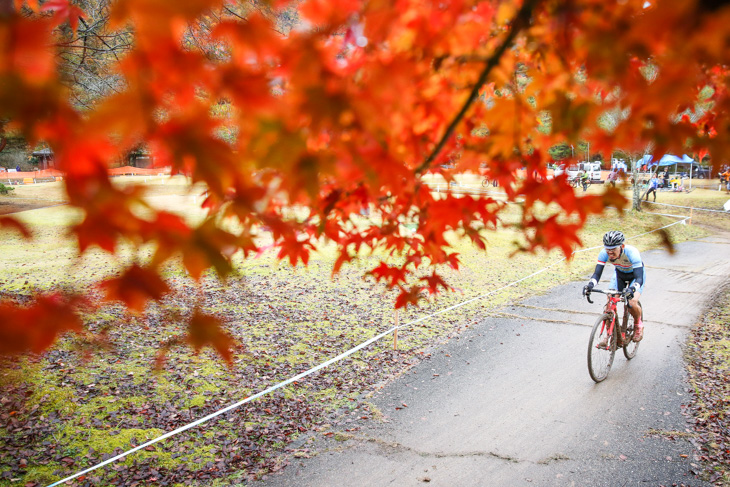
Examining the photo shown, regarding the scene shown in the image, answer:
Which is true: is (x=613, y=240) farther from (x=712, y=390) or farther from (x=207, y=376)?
(x=207, y=376)

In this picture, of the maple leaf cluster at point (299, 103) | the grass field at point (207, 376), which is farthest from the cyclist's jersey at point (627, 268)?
the maple leaf cluster at point (299, 103)

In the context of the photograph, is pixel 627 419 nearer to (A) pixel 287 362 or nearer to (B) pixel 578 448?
(B) pixel 578 448

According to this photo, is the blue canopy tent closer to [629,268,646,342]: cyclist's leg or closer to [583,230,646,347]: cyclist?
[583,230,646,347]: cyclist

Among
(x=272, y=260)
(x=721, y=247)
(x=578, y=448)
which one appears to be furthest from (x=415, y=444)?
(x=721, y=247)

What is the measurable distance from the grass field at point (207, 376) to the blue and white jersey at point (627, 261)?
602 millimetres

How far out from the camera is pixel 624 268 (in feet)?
19.5

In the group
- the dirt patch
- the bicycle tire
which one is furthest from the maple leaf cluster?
the dirt patch

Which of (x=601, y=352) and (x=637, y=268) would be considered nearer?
(x=637, y=268)

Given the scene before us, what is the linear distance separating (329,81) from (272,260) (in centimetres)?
1065

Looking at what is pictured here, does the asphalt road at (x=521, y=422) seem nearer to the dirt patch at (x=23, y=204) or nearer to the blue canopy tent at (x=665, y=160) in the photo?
the blue canopy tent at (x=665, y=160)

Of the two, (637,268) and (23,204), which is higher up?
(23,204)

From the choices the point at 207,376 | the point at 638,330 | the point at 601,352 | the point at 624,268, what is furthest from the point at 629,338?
the point at 207,376

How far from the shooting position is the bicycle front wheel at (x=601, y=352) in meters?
5.47

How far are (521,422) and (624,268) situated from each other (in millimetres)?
2623
